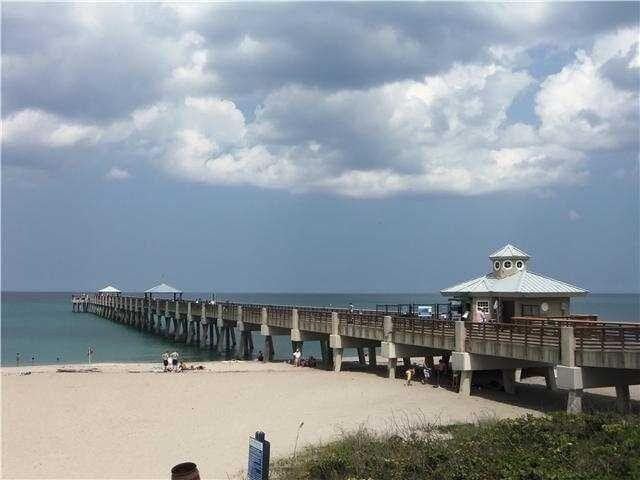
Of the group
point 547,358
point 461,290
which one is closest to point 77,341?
point 461,290

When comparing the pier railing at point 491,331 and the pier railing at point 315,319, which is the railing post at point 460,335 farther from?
the pier railing at point 315,319

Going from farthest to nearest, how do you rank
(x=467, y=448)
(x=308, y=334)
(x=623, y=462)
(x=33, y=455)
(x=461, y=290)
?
(x=308, y=334) → (x=461, y=290) → (x=33, y=455) → (x=467, y=448) → (x=623, y=462)

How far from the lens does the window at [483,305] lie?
80.7ft

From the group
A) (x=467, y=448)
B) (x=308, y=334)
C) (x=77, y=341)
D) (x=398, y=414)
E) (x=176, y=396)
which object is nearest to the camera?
(x=467, y=448)

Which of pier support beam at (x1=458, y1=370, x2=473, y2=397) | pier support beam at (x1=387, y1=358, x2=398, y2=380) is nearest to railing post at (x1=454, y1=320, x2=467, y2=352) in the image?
pier support beam at (x1=458, y1=370, x2=473, y2=397)

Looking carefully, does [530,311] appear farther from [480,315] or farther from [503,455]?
[503,455]

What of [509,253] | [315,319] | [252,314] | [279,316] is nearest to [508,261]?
[509,253]

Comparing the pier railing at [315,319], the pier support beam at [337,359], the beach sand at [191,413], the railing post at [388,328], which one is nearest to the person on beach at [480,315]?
the beach sand at [191,413]

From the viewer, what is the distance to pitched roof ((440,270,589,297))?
2323cm

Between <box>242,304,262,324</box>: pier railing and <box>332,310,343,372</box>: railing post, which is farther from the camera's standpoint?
<box>242,304,262,324</box>: pier railing

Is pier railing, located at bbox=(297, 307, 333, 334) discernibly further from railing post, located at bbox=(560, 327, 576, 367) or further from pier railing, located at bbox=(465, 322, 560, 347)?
railing post, located at bbox=(560, 327, 576, 367)

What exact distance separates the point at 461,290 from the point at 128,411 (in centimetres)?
1272

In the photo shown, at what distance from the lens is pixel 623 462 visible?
9.42 meters

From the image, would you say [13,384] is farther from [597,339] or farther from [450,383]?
[597,339]
